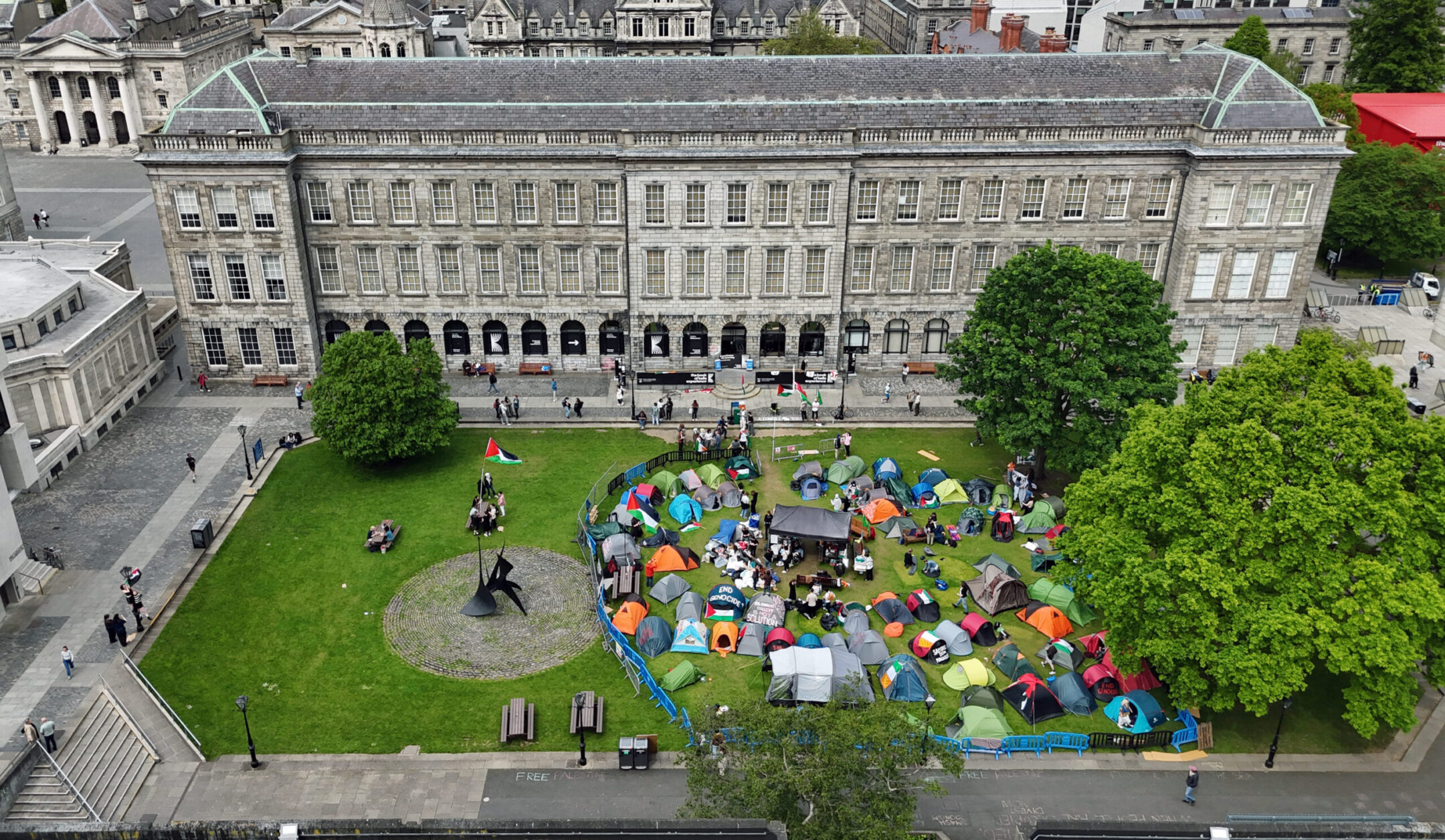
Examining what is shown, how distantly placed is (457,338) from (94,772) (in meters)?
38.1

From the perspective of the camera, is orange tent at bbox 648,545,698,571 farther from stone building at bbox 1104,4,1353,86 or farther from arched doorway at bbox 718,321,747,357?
stone building at bbox 1104,4,1353,86

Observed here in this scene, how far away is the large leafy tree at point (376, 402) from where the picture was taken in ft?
198

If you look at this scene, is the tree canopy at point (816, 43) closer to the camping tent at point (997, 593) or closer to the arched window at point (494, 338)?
the arched window at point (494, 338)

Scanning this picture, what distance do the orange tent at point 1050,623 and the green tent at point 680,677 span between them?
15048mm

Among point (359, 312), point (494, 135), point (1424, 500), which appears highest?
point (494, 135)

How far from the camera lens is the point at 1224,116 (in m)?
69.4

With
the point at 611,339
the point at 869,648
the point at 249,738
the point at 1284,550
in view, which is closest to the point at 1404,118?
the point at 611,339

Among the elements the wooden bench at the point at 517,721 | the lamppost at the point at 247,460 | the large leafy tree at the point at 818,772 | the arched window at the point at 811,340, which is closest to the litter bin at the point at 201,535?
the lamppost at the point at 247,460

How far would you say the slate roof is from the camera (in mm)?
69875

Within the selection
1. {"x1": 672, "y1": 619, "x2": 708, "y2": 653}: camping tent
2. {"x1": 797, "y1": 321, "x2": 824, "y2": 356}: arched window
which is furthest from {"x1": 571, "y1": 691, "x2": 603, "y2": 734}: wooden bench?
{"x1": 797, "y1": 321, "x2": 824, "y2": 356}: arched window

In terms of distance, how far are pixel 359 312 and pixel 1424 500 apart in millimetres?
59071

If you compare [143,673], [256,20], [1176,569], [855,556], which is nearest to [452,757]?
[143,673]

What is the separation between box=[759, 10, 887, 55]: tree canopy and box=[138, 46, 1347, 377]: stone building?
3713cm

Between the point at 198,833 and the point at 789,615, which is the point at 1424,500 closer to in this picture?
the point at 789,615
